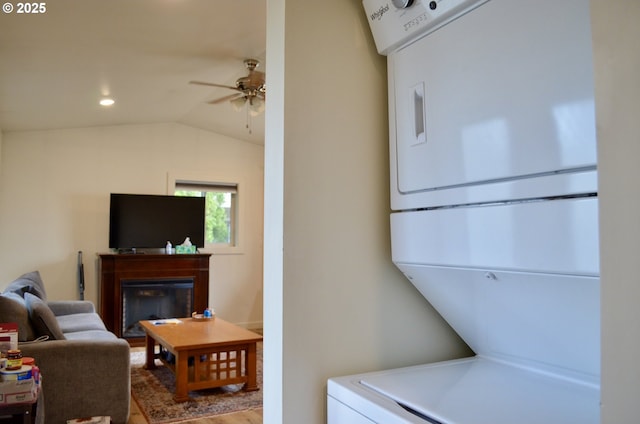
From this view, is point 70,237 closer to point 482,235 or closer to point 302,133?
point 302,133

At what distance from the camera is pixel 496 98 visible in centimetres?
95

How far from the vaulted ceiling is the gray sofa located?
63.8 inches

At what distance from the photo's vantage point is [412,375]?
118 centimetres

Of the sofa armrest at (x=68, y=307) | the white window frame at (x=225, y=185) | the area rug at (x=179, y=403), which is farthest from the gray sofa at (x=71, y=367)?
the white window frame at (x=225, y=185)

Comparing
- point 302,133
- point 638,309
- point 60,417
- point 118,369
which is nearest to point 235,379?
point 118,369

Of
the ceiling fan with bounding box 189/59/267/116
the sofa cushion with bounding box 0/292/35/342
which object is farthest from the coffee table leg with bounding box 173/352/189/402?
the ceiling fan with bounding box 189/59/267/116

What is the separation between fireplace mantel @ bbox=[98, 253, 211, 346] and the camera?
208 inches

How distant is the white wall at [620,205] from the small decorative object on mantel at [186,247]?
5.66 meters

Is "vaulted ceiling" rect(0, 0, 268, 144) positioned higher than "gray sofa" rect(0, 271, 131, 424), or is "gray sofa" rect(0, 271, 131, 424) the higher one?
"vaulted ceiling" rect(0, 0, 268, 144)

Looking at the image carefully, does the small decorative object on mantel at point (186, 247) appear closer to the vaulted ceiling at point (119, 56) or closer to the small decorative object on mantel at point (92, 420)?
the vaulted ceiling at point (119, 56)

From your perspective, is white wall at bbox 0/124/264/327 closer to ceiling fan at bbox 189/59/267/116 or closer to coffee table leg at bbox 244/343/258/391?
ceiling fan at bbox 189/59/267/116

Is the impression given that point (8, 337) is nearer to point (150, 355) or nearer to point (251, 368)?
point (251, 368)

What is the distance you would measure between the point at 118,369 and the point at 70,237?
119 inches

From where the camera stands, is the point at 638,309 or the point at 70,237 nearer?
the point at 638,309
